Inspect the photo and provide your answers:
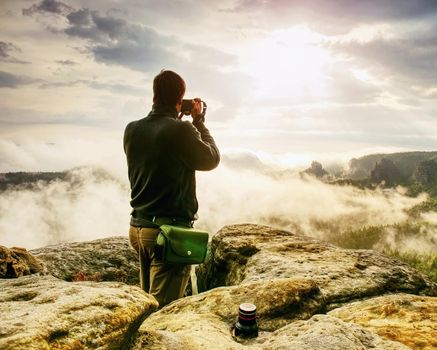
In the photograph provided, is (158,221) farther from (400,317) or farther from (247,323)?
(400,317)

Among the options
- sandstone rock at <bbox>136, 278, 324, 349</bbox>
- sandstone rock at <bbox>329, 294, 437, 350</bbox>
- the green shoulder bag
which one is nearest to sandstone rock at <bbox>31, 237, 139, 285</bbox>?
sandstone rock at <bbox>136, 278, 324, 349</bbox>

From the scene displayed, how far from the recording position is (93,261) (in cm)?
1189

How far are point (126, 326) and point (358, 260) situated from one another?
7.32 meters

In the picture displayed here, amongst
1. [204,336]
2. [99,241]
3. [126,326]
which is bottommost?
[99,241]

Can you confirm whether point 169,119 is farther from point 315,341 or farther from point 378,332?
point 378,332

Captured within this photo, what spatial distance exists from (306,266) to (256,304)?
3.34 meters

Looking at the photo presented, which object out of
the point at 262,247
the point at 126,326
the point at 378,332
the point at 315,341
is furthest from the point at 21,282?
the point at 262,247

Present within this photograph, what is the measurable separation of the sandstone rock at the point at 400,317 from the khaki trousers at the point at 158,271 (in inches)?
114

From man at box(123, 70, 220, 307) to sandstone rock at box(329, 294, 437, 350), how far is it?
314 centimetres

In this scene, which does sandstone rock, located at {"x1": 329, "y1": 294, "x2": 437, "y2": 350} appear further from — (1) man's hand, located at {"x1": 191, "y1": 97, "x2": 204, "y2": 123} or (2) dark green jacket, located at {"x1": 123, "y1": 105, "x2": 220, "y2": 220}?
(1) man's hand, located at {"x1": 191, "y1": 97, "x2": 204, "y2": 123}

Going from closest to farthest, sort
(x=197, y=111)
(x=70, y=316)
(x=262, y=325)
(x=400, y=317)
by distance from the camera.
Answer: (x=70, y=316) < (x=262, y=325) < (x=400, y=317) < (x=197, y=111)

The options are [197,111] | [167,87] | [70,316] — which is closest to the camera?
[70,316]

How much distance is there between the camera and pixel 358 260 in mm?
9117

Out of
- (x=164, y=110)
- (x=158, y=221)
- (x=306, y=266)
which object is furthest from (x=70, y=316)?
(x=306, y=266)
